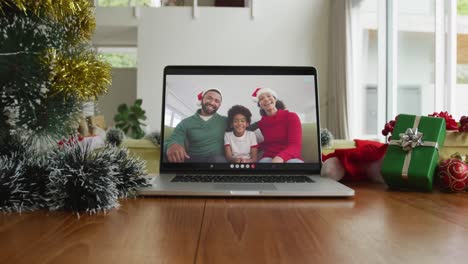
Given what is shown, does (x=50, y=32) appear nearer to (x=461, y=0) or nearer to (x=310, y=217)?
(x=310, y=217)

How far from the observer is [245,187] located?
733 mm

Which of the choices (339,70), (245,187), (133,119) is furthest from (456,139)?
(133,119)

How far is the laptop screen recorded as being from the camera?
88 cm

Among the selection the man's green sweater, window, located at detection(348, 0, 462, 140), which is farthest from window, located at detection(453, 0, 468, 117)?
the man's green sweater

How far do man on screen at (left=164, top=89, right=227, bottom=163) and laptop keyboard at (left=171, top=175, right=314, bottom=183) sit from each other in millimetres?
37

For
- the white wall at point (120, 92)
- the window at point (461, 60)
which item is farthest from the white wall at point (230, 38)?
the window at point (461, 60)

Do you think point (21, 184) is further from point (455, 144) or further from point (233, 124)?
point (455, 144)

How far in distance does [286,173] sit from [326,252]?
19.4 inches

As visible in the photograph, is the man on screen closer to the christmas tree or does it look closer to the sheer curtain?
the christmas tree

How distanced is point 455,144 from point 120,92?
697cm

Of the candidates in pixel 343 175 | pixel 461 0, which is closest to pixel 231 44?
pixel 461 0

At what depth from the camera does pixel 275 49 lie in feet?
20.6

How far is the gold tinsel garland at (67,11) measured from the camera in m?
0.63

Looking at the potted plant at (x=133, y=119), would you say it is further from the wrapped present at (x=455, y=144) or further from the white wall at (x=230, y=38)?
the wrapped present at (x=455, y=144)
